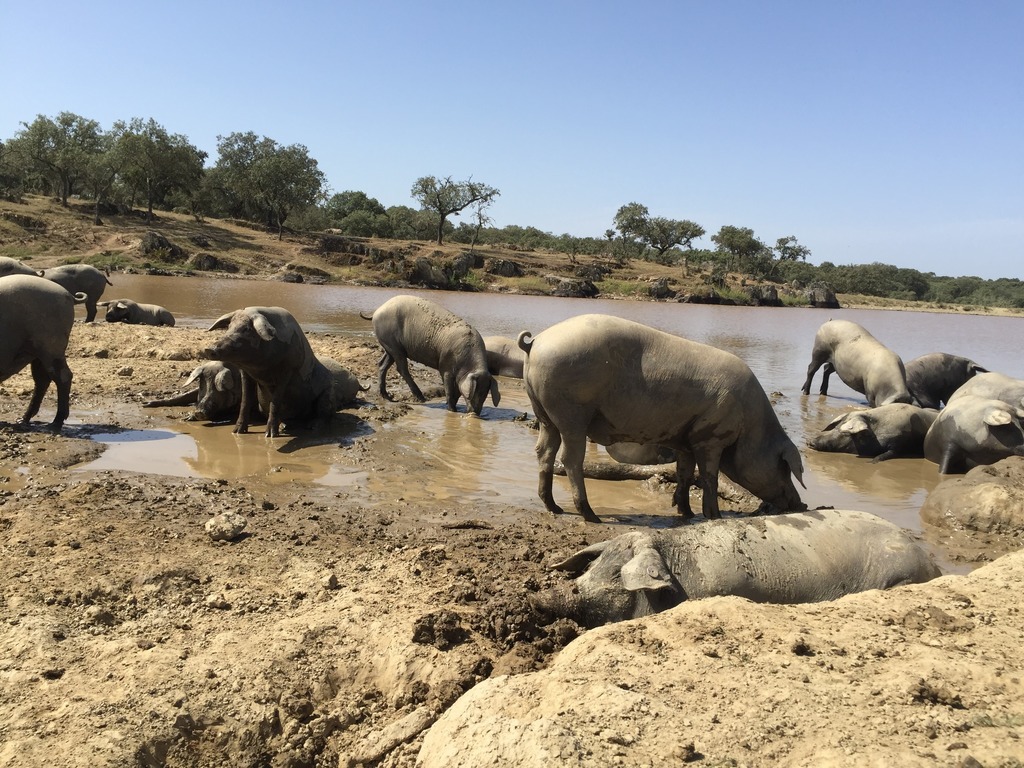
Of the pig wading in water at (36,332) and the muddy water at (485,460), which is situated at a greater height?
the pig wading in water at (36,332)

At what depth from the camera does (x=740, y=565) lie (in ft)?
15.3

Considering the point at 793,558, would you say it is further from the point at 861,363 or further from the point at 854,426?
the point at 861,363

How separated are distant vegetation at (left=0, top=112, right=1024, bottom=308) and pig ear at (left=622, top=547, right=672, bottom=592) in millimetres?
49266

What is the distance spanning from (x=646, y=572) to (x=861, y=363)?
11.0m

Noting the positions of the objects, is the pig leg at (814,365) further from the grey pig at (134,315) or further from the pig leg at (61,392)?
the grey pig at (134,315)

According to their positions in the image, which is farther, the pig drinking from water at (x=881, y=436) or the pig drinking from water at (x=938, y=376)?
the pig drinking from water at (x=938, y=376)

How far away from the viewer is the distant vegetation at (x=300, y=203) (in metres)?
46.8

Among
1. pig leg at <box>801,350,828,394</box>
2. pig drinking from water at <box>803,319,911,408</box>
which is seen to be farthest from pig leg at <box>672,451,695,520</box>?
pig leg at <box>801,350,828,394</box>

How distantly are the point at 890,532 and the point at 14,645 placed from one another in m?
5.21

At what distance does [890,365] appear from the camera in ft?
42.5

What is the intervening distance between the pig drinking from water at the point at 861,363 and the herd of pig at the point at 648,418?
0.08 meters

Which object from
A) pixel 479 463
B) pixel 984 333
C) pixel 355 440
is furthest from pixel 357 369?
pixel 984 333

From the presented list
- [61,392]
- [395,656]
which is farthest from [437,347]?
[395,656]

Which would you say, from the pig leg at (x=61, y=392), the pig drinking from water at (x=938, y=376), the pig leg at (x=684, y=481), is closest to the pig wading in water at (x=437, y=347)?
the pig leg at (x=61, y=392)
